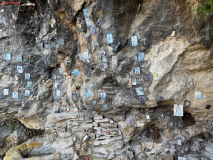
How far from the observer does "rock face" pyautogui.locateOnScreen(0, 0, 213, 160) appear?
315 centimetres

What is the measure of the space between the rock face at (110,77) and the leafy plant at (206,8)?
80mm

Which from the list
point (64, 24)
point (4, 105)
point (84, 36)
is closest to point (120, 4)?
point (84, 36)

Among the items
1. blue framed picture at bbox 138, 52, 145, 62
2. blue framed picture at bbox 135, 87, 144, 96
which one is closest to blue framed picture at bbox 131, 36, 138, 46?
blue framed picture at bbox 138, 52, 145, 62

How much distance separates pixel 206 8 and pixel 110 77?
253cm

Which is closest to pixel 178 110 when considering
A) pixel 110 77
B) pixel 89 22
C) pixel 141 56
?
pixel 141 56

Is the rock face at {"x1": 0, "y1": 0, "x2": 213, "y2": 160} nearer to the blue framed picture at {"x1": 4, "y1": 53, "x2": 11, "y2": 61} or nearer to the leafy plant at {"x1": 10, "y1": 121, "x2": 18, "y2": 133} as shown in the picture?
the blue framed picture at {"x1": 4, "y1": 53, "x2": 11, "y2": 61}

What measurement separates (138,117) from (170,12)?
298cm

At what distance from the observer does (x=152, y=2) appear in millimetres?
3086

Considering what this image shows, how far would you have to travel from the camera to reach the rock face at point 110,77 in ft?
10.3

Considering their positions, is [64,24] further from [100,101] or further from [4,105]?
[4,105]

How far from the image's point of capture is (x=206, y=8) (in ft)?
8.39

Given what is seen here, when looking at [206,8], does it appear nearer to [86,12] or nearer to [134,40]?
[134,40]

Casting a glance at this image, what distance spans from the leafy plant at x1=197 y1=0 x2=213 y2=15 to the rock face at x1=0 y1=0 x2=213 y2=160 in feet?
0.26

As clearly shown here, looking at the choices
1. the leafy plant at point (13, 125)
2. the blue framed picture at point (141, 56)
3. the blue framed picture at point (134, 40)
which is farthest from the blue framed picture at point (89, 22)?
the leafy plant at point (13, 125)
